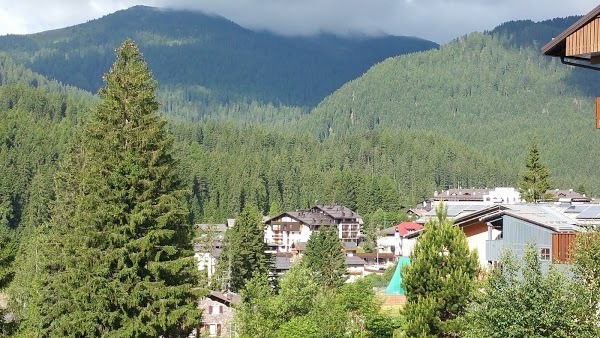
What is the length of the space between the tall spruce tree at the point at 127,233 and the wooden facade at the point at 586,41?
1775 cm

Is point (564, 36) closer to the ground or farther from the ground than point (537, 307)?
farther from the ground

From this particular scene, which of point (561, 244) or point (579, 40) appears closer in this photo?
point (579, 40)

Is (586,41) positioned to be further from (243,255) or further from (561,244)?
(243,255)

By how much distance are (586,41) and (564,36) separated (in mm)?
516

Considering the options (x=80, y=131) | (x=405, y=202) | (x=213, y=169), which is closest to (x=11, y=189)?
(x=213, y=169)

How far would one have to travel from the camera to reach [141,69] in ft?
107

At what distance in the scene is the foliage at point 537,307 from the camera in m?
17.8

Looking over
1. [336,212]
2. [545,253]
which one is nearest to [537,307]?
[545,253]

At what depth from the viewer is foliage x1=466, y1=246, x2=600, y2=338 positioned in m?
17.8

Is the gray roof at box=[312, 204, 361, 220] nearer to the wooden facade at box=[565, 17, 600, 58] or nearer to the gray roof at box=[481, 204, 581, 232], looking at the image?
the gray roof at box=[481, 204, 581, 232]

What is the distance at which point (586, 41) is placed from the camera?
16453 millimetres

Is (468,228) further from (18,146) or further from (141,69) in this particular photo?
(18,146)

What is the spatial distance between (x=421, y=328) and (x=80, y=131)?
20.7m

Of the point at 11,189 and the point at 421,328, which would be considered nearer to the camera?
the point at 421,328
